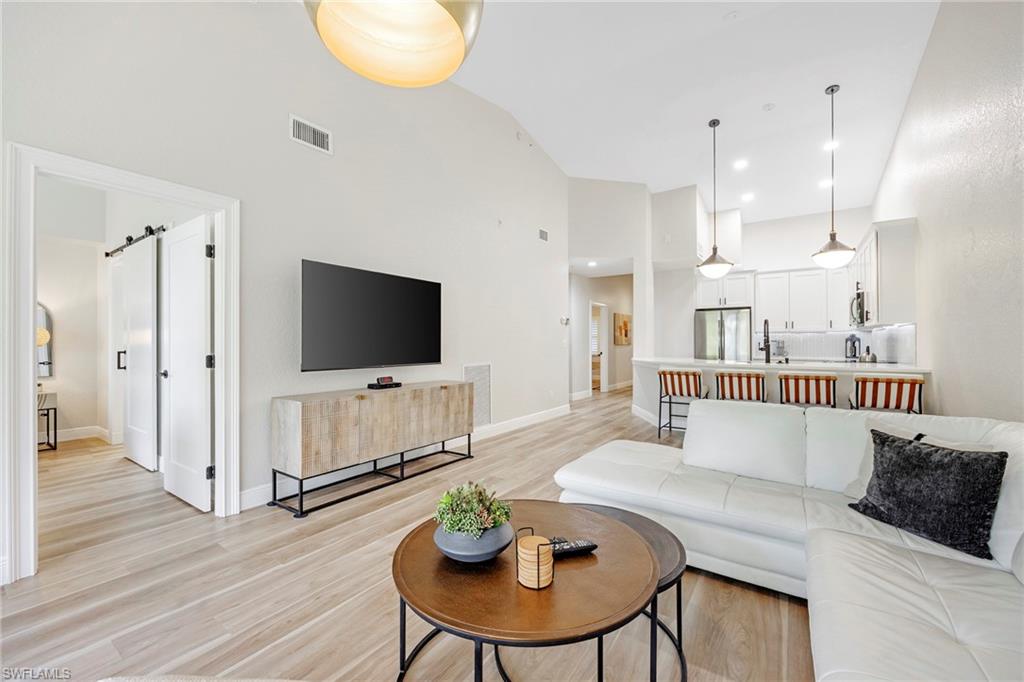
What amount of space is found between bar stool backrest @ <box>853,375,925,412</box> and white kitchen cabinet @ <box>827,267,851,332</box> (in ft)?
12.7

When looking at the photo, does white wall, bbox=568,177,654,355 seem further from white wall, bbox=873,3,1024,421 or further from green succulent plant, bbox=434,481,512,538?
green succulent plant, bbox=434,481,512,538

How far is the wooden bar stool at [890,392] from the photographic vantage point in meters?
A: 3.71

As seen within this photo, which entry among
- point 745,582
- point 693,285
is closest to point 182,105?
point 745,582

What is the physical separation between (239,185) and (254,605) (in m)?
2.61

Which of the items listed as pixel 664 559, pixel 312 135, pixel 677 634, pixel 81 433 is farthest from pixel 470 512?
pixel 81 433

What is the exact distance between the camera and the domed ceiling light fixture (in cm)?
144

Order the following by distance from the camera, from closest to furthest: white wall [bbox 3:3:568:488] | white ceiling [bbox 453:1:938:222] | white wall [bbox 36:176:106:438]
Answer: white wall [bbox 3:3:568:488] < white ceiling [bbox 453:1:938:222] < white wall [bbox 36:176:106:438]

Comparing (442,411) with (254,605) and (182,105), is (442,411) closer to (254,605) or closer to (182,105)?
(254,605)

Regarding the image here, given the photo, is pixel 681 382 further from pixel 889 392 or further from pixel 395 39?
pixel 395 39

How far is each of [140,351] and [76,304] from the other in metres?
2.25

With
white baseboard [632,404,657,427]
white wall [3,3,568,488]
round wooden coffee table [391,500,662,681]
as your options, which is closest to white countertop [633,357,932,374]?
white baseboard [632,404,657,427]

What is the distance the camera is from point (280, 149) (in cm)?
320

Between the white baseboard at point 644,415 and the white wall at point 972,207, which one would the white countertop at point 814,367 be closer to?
the white wall at point 972,207

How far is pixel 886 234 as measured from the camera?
13.6 ft
